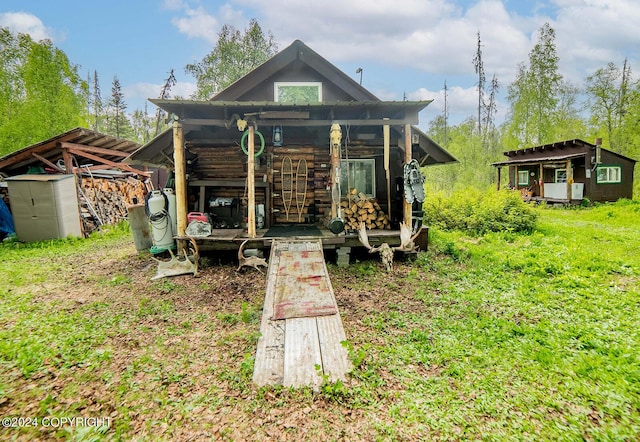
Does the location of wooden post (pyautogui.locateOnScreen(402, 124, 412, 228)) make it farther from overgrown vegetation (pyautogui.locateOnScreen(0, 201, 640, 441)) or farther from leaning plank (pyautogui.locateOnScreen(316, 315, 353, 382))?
leaning plank (pyautogui.locateOnScreen(316, 315, 353, 382))

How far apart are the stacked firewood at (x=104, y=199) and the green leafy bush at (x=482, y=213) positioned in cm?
1322

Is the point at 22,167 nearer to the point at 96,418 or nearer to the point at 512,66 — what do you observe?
the point at 96,418

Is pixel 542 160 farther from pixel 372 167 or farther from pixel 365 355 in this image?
pixel 365 355

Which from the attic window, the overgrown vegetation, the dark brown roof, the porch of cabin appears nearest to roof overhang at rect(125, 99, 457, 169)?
the attic window

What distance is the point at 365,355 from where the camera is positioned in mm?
3473

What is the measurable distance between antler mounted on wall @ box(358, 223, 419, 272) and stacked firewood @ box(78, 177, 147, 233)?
10.8 metres

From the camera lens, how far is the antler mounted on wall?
22.2 feet

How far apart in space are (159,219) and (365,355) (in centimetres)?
629

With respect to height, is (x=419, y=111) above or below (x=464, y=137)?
below

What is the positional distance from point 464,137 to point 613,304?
29130 mm

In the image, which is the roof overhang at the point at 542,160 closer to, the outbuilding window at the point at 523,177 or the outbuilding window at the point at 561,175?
the outbuilding window at the point at 523,177

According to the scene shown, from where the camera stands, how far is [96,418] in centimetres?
261

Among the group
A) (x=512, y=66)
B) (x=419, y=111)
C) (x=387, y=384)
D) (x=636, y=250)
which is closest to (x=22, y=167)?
(x=419, y=111)

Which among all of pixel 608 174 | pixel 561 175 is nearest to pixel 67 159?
pixel 561 175
